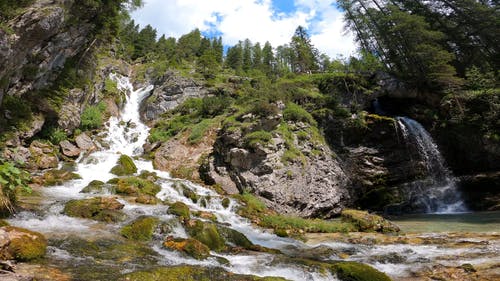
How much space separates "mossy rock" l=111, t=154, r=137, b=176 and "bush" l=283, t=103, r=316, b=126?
11.6 m

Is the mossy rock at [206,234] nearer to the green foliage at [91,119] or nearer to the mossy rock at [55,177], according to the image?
the mossy rock at [55,177]

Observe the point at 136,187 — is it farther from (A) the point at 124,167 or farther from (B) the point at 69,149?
(B) the point at 69,149

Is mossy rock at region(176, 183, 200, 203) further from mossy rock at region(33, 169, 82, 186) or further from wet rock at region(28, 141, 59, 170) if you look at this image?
wet rock at region(28, 141, 59, 170)

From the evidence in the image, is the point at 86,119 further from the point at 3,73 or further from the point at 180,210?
the point at 180,210

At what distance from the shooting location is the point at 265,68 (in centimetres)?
5662

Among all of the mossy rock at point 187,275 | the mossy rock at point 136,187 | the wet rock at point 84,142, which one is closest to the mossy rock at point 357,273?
the mossy rock at point 187,275

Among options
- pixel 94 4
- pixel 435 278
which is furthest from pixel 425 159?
pixel 94 4

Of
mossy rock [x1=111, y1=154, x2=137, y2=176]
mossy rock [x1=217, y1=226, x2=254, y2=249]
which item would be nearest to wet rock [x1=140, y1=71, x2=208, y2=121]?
mossy rock [x1=111, y1=154, x2=137, y2=176]

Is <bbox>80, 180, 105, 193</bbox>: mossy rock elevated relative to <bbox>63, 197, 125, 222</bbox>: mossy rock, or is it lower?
elevated

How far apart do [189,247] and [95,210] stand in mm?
4894

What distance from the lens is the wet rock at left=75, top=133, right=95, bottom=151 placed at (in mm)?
25344

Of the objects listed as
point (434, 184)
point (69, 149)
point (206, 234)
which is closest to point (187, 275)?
point (206, 234)

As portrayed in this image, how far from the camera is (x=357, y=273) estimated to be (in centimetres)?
805

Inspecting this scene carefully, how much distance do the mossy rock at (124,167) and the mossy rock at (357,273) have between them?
55.2 feet
